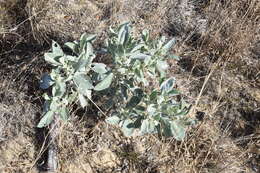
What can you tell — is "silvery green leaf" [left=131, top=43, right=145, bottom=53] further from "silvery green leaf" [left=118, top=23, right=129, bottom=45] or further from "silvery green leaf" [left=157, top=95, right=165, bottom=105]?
"silvery green leaf" [left=157, top=95, right=165, bottom=105]

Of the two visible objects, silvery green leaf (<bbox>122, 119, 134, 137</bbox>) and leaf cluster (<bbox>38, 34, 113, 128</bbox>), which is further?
silvery green leaf (<bbox>122, 119, 134, 137</bbox>)

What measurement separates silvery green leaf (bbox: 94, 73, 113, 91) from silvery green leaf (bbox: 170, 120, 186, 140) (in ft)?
1.26

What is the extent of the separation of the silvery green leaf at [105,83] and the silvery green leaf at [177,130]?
0.38 meters

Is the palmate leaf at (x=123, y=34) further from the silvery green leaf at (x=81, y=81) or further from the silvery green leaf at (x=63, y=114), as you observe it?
the silvery green leaf at (x=63, y=114)

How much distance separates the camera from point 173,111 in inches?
76.4

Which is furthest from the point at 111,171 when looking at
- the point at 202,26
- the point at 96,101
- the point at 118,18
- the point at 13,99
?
the point at 202,26

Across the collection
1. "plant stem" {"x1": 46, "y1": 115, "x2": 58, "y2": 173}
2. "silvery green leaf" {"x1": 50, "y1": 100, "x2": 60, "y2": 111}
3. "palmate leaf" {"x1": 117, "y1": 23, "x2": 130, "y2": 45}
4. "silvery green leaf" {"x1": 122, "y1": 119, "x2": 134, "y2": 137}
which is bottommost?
"plant stem" {"x1": 46, "y1": 115, "x2": 58, "y2": 173}

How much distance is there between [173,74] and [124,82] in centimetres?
68

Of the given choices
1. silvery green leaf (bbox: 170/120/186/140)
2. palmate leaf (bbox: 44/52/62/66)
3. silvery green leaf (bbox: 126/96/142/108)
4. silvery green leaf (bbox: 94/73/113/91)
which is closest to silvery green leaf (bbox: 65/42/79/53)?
palmate leaf (bbox: 44/52/62/66)

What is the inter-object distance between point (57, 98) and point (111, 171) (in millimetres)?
587

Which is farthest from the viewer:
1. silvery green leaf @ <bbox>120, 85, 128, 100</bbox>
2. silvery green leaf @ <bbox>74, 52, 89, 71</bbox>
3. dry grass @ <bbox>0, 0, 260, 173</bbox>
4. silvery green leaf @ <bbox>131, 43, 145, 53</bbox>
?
dry grass @ <bbox>0, 0, 260, 173</bbox>

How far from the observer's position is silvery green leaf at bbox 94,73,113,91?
191 centimetres

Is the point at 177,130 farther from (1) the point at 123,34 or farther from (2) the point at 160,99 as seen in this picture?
(1) the point at 123,34

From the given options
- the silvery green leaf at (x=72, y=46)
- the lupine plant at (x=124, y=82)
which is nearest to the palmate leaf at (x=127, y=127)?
the lupine plant at (x=124, y=82)
